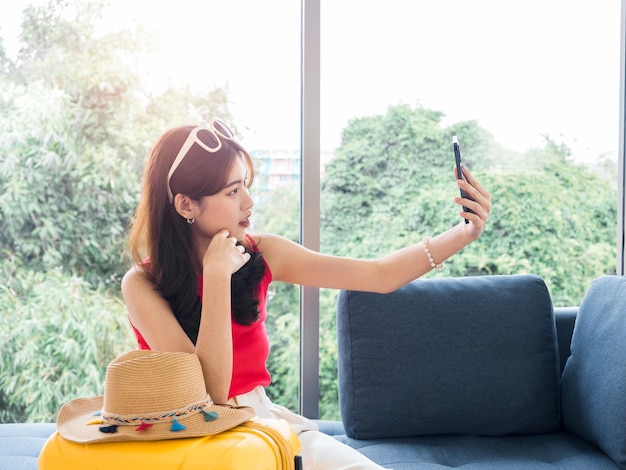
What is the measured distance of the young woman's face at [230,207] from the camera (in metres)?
1.72

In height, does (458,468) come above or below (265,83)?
below

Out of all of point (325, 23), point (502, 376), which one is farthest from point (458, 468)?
point (325, 23)

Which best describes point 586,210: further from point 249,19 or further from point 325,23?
point 249,19

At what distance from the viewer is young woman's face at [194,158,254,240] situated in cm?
172

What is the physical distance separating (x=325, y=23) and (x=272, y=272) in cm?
96

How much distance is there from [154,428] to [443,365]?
0.96 metres

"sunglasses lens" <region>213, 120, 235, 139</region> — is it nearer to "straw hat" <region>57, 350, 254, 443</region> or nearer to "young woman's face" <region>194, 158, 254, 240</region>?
"young woman's face" <region>194, 158, 254, 240</region>

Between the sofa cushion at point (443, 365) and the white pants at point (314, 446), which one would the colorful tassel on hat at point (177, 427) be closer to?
the white pants at point (314, 446)

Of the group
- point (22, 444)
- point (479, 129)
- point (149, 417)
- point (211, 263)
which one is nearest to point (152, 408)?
point (149, 417)

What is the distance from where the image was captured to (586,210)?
262 cm

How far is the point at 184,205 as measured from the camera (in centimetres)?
174

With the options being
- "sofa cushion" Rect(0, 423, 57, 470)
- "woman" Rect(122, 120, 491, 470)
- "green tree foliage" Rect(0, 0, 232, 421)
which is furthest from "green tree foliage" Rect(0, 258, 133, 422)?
"woman" Rect(122, 120, 491, 470)

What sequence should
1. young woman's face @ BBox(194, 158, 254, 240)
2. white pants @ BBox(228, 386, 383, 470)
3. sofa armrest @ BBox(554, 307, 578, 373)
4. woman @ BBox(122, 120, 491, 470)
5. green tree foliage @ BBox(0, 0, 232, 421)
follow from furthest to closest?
green tree foliage @ BBox(0, 0, 232, 421), sofa armrest @ BBox(554, 307, 578, 373), young woman's face @ BBox(194, 158, 254, 240), woman @ BBox(122, 120, 491, 470), white pants @ BBox(228, 386, 383, 470)

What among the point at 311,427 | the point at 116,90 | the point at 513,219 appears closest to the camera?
the point at 311,427
